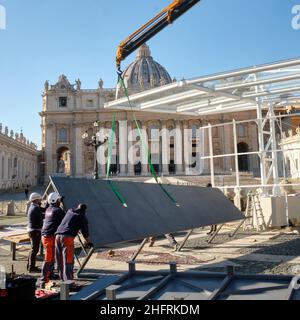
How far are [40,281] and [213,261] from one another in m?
3.39

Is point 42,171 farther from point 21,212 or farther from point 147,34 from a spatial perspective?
point 147,34

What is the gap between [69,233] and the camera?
5676 mm

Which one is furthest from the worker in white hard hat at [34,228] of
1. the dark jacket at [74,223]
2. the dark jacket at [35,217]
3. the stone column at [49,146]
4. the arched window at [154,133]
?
the stone column at [49,146]

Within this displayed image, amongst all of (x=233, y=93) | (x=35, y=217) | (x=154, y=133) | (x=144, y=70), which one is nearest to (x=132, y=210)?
(x=35, y=217)

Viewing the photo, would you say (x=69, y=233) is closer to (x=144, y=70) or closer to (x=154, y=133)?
(x=154, y=133)

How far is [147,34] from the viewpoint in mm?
8828

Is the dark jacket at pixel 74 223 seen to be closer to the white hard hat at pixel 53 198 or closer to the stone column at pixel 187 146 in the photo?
the white hard hat at pixel 53 198

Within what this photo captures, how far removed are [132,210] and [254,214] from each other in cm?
717

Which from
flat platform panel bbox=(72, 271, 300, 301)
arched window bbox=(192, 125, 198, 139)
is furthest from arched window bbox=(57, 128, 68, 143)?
flat platform panel bbox=(72, 271, 300, 301)

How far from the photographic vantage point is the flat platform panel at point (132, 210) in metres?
5.86

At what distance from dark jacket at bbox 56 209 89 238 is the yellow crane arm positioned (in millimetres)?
4497

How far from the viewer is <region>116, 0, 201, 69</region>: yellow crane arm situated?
800 centimetres

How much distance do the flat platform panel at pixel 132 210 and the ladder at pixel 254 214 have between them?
3908 millimetres
